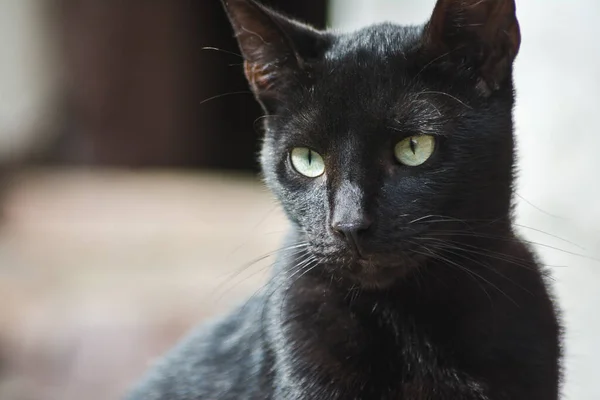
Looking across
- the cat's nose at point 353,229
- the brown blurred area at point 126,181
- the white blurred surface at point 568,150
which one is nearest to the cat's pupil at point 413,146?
the cat's nose at point 353,229

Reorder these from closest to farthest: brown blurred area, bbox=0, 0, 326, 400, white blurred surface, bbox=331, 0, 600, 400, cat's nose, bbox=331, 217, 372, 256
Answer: cat's nose, bbox=331, 217, 372, 256 → white blurred surface, bbox=331, 0, 600, 400 → brown blurred area, bbox=0, 0, 326, 400

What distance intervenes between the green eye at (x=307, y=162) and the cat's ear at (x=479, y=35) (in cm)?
23

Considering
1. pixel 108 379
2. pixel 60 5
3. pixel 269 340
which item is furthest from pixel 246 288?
pixel 60 5

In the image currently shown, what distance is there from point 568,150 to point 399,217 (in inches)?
31.1

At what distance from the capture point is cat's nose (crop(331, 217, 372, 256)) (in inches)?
42.3

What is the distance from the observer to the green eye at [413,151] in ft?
3.72

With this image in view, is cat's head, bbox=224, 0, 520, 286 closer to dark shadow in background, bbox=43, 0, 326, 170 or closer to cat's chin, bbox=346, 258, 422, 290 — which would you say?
cat's chin, bbox=346, 258, 422, 290

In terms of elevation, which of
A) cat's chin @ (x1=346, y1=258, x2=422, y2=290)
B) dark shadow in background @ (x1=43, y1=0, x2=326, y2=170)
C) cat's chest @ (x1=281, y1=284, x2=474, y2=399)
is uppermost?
dark shadow in background @ (x1=43, y1=0, x2=326, y2=170)

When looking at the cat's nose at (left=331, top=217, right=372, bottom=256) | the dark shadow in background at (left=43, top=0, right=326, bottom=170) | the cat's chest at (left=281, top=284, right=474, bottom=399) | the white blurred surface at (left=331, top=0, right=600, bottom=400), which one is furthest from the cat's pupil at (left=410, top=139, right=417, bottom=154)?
the dark shadow in background at (left=43, top=0, right=326, bottom=170)

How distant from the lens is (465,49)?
1.16m

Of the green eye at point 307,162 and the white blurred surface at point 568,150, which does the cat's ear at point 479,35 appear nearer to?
the green eye at point 307,162

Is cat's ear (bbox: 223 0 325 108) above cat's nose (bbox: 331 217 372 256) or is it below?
above

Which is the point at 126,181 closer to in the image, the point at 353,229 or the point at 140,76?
the point at 140,76

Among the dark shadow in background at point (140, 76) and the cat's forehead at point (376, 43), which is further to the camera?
the dark shadow in background at point (140, 76)
